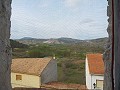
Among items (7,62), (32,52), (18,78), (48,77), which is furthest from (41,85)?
(7,62)

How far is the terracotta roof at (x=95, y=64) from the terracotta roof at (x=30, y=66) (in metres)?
2.72

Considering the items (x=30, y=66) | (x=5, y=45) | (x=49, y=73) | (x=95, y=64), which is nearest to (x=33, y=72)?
(x=30, y=66)

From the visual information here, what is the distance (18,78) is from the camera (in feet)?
58.9

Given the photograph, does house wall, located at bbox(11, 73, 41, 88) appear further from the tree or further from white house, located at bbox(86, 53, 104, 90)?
the tree

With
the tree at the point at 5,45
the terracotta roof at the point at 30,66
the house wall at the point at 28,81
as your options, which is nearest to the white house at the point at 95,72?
the terracotta roof at the point at 30,66

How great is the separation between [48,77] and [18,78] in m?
2.11

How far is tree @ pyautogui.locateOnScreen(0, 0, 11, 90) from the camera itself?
267cm

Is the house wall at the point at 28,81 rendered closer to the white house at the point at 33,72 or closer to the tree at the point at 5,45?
the white house at the point at 33,72

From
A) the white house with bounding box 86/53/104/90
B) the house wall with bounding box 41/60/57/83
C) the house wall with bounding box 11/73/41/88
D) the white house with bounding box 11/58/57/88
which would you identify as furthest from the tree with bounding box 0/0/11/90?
the house wall with bounding box 41/60/57/83

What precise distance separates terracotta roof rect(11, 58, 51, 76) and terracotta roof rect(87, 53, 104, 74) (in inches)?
107

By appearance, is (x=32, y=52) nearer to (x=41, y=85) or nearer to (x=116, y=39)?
(x=41, y=85)

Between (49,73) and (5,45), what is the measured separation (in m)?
15.0

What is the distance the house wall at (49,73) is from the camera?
664 inches

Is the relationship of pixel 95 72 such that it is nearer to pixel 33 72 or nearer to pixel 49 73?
pixel 49 73
